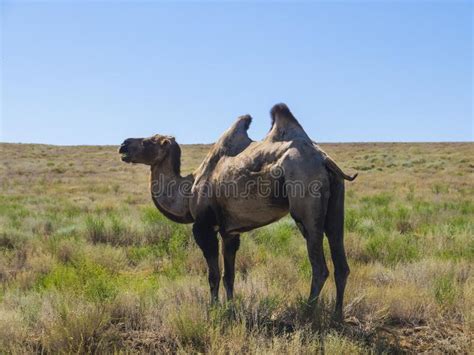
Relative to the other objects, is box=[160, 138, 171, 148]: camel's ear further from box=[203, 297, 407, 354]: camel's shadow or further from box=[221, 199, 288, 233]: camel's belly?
box=[203, 297, 407, 354]: camel's shadow

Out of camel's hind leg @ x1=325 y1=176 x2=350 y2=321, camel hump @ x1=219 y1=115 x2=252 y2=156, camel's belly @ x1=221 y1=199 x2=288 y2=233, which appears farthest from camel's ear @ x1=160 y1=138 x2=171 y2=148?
camel's hind leg @ x1=325 y1=176 x2=350 y2=321

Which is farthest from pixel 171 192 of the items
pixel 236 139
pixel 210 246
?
pixel 236 139

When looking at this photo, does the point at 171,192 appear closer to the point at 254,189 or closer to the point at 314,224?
the point at 254,189

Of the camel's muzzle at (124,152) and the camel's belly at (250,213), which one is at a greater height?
the camel's muzzle at (124,152)

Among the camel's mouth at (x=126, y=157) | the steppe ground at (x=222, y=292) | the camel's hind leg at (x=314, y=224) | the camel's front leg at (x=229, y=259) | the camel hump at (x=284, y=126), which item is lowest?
the steppe ground at (x=222, y=292)

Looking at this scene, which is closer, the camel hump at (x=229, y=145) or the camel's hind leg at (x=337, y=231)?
the camel's hind leg at (x=337, y=231)

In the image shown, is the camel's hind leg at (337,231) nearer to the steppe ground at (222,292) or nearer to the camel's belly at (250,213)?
the steppe ground at (222,292)

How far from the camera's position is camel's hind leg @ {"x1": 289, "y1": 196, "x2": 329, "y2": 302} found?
4925 mm

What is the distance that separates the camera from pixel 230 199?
569 cm

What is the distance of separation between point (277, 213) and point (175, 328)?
170 centimetres

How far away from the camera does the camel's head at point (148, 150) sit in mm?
6852

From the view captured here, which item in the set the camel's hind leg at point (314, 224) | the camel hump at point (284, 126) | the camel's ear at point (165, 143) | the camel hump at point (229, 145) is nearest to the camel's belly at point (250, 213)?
the camel's hind leg at point (314, 224)

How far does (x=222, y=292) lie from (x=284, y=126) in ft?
8.44

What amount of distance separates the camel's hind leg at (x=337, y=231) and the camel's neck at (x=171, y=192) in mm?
1989
